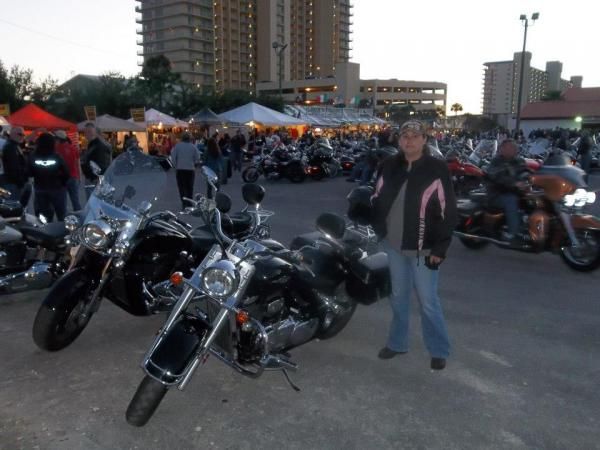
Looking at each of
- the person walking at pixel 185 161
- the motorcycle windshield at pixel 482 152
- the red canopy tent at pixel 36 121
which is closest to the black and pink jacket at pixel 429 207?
the person walking at pixel 185 161

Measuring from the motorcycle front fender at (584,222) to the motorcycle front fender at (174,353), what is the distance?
494cm

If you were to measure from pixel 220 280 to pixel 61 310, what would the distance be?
1671 millimetres

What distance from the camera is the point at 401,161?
12.3 feet

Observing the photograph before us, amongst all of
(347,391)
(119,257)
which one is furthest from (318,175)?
(347,391)

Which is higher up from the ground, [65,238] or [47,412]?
[65,238]

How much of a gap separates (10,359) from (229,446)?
2.06 m

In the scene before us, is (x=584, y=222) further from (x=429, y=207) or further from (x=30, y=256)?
(x=30, y=256)

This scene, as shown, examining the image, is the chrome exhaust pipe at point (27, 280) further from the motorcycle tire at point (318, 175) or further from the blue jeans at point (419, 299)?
the motorcycle tire at point (318, 175)

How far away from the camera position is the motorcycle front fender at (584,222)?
6.05m

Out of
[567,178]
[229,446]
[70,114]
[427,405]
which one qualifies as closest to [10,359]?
[229,446]

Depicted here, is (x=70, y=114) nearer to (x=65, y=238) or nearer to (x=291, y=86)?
(x=65, y=238)

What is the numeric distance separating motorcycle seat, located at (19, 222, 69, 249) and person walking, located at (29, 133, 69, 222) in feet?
7.78

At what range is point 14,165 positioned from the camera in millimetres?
7824

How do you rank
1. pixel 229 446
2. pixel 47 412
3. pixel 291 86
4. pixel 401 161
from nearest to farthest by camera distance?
1. pixel 229 446
2. pixel 47 412
3. pixel 401 161
4. pixel 291 86
